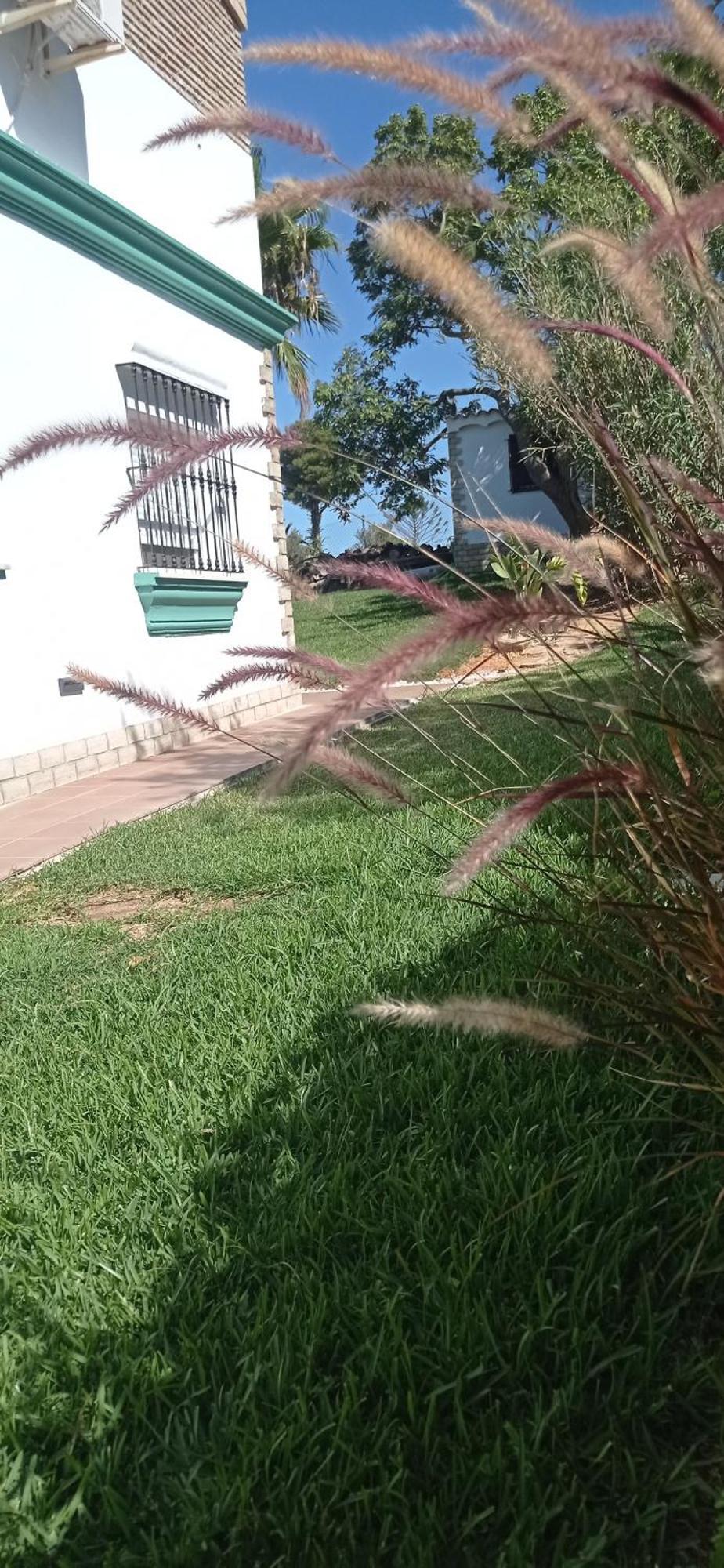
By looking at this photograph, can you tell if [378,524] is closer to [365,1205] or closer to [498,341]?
[498,341]

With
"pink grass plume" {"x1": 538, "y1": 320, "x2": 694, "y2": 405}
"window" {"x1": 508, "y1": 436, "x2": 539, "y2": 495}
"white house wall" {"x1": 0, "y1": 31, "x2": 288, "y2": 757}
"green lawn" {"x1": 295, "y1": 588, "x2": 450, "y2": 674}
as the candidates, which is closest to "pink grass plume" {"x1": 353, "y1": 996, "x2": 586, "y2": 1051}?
"pink grass plume" {"x1": 538, "y1": 320, "x2": 694, "y2": 405}

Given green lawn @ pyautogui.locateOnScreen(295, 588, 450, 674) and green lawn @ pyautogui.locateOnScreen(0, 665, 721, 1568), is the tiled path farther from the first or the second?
green lawn @ pyautogui.locateOnScreen(295, 588, 450, 674)

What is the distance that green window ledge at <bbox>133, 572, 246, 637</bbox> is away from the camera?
7.24 meters

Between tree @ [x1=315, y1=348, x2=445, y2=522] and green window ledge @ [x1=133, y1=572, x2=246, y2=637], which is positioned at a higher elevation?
tree @ [x1=315, y1=348, x2=445, y2=522]

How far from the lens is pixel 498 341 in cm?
138

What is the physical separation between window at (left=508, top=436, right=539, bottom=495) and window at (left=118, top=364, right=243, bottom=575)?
49.3ft

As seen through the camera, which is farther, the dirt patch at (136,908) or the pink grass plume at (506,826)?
the dirt patch at (136,908)

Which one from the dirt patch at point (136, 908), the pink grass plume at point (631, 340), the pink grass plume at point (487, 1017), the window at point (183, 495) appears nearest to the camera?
the pink grass plume at point (487, 1017)

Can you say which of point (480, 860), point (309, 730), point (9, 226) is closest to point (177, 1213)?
point (480, 860)

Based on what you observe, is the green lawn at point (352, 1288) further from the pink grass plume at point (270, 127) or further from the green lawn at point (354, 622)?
the green lawn at point (354, 622)

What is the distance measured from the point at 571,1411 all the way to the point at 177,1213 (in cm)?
65

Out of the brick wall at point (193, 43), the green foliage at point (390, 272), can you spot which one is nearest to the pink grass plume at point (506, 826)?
the brick wall at point (193, 43)

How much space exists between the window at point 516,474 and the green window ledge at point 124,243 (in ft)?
46.2

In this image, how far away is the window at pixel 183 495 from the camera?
724 cm
